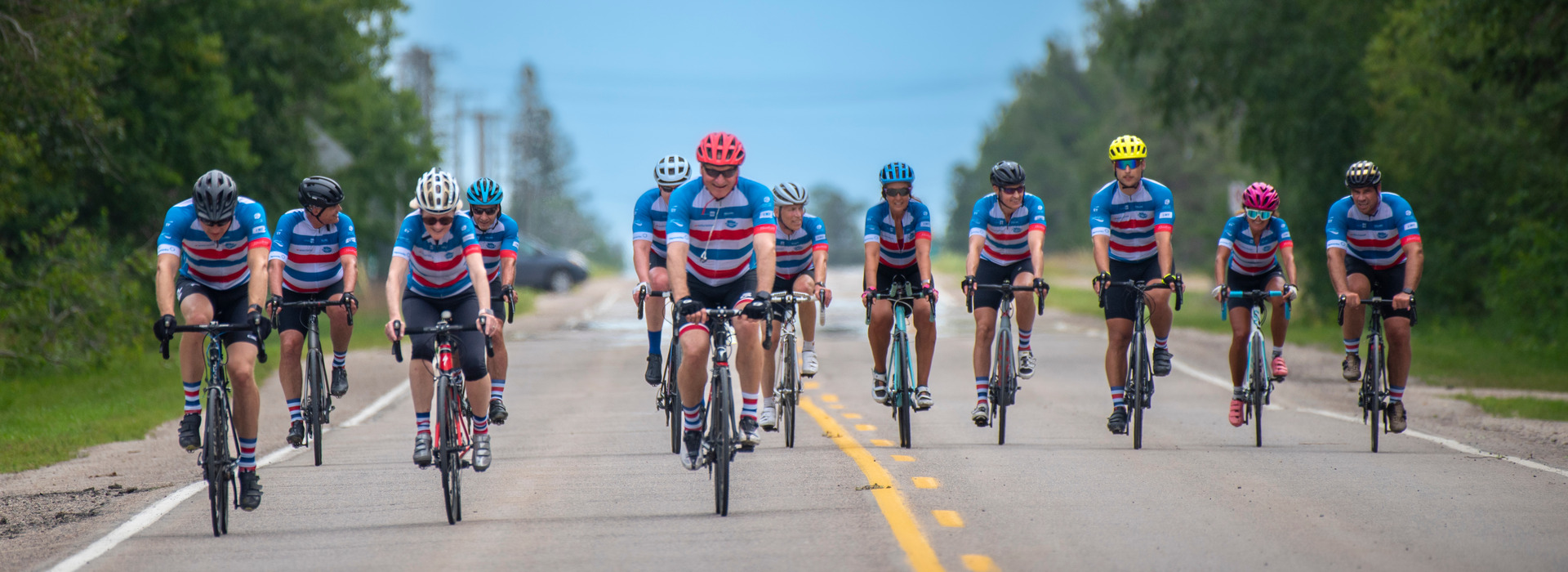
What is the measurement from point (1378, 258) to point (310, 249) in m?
8.08

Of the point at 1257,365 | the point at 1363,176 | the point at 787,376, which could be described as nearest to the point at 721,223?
the point at 787,376

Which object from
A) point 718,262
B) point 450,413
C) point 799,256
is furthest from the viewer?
point 799,256

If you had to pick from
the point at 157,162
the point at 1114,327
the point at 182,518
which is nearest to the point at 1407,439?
the point at 1114,327

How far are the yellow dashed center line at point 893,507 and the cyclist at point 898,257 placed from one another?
57 centimetres

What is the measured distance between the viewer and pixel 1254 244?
39.6ft

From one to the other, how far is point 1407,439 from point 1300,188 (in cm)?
2211

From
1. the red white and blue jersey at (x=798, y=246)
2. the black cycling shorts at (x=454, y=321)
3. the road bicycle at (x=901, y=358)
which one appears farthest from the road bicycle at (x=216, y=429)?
the red white and blue jersey at (x=798, y=246)

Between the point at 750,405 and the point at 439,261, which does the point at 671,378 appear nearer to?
the point at 750,405

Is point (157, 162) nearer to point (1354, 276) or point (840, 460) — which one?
point (840, 460)

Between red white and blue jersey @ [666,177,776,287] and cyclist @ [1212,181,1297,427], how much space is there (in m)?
4.38

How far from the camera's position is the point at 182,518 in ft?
28.9

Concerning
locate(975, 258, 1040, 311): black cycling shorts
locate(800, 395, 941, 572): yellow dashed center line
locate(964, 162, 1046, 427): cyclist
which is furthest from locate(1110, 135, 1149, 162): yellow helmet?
locate(800, 395, 941, 572): yellow dashed center line

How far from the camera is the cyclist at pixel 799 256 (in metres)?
11.5

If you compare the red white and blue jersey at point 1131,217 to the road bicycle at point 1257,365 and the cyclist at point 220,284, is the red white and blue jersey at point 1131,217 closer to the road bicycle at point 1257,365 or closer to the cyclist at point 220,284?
the road bicycle at point 1257,365
